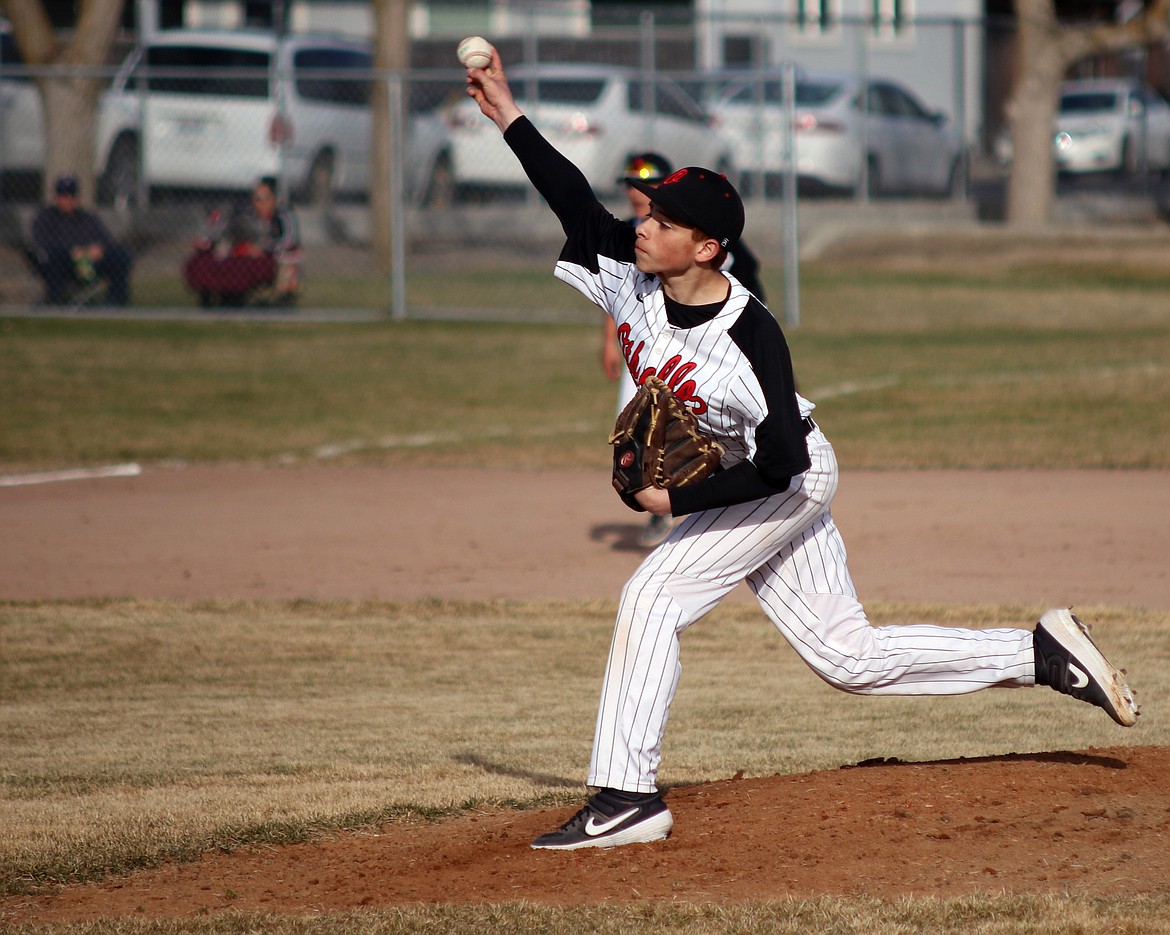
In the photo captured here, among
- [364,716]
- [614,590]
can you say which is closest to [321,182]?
[614,590]

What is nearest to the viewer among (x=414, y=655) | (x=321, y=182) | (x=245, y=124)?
(x=414, y=655)

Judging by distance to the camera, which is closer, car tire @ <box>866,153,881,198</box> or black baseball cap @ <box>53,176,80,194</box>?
black baseball cap @ <box>53,176,80,194</box>

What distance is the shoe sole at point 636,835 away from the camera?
401 cm

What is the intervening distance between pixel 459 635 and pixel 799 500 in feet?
10.4

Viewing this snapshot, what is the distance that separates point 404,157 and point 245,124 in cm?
219

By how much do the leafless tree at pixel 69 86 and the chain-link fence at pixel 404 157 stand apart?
380 mm

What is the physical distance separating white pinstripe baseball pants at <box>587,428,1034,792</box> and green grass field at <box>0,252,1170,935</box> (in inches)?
18.8

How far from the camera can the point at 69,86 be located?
756 inches

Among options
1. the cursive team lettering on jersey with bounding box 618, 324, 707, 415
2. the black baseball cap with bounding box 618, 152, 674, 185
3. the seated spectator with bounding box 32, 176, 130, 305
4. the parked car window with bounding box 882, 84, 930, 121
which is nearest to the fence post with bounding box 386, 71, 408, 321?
the seated spectator with bounding box 32, 176, 130, 305

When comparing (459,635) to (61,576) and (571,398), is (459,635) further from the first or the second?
(571,398)

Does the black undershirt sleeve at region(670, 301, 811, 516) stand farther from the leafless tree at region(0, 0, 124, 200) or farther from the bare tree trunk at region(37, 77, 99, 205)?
the bare tree trunk at region(37, 77, 99, 205)

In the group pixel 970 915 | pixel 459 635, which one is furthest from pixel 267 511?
pixel 970 915

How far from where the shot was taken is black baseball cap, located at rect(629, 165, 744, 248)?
13.1 feet

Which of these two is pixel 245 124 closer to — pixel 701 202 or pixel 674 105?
pixel 674 105
